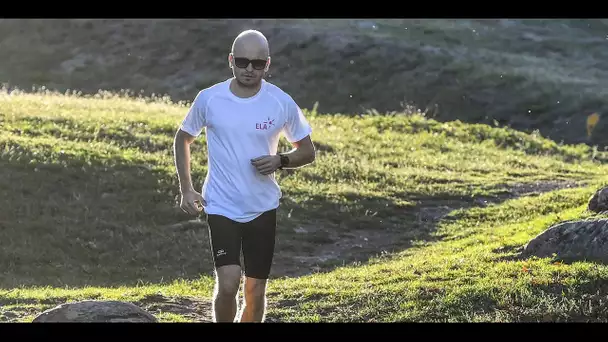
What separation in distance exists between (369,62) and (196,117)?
35386 mm

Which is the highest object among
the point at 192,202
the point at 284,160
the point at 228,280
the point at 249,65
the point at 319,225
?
the point at 249,65

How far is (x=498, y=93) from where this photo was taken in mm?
38375

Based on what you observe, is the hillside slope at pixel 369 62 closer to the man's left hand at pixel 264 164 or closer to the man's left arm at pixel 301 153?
the man's left arm at pixel 301 153

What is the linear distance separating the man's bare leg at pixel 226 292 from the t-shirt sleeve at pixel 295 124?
1.05 metres

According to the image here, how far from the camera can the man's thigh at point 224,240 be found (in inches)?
284

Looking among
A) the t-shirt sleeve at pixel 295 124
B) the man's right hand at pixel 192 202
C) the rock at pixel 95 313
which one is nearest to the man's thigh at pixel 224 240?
the man's right hand at pixel 192 202

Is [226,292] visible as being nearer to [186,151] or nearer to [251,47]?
[186,151]

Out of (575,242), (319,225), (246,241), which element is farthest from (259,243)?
(319,225)

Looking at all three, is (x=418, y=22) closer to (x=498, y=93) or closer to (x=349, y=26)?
(x=349, y=26)

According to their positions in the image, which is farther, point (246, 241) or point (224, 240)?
point (246, 241)

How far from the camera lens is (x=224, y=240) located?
286 inches

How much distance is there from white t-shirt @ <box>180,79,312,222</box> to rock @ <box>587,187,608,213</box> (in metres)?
9.06

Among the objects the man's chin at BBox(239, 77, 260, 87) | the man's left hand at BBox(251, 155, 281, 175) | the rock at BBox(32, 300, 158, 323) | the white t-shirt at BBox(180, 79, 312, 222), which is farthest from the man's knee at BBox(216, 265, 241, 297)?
the rock at BBox(32, 300, 158, 323)

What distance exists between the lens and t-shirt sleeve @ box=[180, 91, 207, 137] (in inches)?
285
